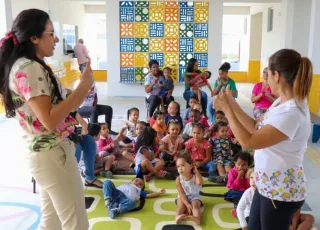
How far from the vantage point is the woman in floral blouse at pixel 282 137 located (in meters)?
1.44

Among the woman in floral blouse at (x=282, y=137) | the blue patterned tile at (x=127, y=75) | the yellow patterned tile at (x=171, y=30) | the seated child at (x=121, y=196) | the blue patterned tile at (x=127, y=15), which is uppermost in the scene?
the blue patterned tile at (x=127, y=15)

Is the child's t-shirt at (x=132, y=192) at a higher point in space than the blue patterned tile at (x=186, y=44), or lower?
lower

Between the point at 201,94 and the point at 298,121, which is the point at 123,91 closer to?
the point at 201,94

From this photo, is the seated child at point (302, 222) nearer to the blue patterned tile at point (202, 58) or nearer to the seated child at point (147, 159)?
the seated child at point (147, 159)

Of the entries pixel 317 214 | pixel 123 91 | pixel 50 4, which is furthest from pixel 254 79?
pixel 317 214

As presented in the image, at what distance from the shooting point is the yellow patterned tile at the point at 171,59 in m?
8.83

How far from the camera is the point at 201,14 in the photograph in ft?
28.6

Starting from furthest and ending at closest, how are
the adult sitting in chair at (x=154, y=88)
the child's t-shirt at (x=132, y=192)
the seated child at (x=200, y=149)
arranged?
the adult sitting in chair at (x=154, y=88)
the seated child at (x=200, y=149)
the child's t-shirt at (x=132, y=192)

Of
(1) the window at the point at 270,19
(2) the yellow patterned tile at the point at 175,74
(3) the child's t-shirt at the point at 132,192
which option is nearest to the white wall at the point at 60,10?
(2) the yellow patterned tile at the point at 175,74

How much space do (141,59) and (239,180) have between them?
241 inches

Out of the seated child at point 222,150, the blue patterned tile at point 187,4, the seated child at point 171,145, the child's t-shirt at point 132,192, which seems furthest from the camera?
Result: the blue patterned tile at point 187,4

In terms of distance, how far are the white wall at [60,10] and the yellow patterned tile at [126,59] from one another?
6.62ft

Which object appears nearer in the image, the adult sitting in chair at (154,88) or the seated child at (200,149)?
the seated child at (200,149)

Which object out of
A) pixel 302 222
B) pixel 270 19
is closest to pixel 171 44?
pixel 270 19
